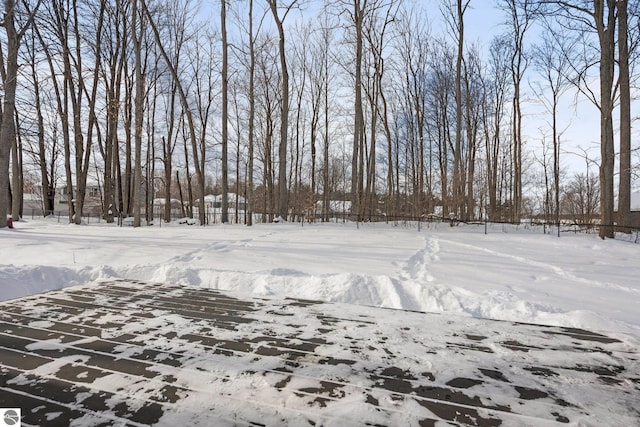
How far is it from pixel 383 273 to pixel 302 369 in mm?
2789

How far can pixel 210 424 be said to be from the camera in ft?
4.81

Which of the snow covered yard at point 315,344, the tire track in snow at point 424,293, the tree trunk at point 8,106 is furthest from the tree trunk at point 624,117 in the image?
the tree trunk at point 8,106

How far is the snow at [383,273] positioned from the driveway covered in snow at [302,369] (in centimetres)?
60

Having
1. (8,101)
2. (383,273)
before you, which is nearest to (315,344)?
(383,273)

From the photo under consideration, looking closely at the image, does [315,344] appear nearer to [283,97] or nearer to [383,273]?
[383,273]

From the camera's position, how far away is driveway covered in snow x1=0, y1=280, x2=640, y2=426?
1.56 meters

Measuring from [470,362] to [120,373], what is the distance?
7.16 ft

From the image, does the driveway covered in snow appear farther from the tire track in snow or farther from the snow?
the snow

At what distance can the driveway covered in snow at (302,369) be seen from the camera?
1.56 m

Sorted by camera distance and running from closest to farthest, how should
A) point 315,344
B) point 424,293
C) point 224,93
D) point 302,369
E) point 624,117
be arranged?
point 302,369, point 315,344, point 424,293, point 624,117, point 224,93

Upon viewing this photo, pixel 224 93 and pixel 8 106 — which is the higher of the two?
pixel 224 93

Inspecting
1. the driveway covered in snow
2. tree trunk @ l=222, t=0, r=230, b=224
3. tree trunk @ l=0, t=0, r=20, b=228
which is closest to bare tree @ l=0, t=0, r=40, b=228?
tree trunk @ l=0, t=0, r=20, b=228

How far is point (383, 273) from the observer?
180 inches

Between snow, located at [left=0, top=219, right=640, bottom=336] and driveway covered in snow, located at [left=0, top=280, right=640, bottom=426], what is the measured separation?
1.97 ft
